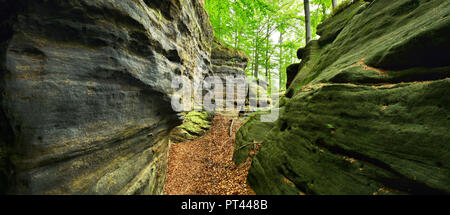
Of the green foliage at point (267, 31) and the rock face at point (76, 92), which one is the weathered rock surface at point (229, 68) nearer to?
the green foliage at point (267, 31)

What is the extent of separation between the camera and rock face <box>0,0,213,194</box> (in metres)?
2.10

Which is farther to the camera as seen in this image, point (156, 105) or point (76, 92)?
point (156, 105)

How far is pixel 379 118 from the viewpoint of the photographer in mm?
2709

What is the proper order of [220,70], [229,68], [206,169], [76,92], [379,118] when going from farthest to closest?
[229,68], [220,70], [206,169], [379,118], [76,92]

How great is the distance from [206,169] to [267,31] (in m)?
20.3

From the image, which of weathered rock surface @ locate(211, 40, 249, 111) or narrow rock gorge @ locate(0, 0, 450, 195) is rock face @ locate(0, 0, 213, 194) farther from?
weathered rock surface @ locate(211, 40, 249, 111)

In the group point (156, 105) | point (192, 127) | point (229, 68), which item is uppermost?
point (229, 68)

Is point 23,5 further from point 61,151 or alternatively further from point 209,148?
point 209,148

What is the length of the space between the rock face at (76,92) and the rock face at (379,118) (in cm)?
436

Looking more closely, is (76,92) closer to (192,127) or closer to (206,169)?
(206,169)

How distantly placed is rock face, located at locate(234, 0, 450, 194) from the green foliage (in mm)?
9491

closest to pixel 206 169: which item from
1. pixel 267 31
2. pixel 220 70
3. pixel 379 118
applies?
pixel 379 118
